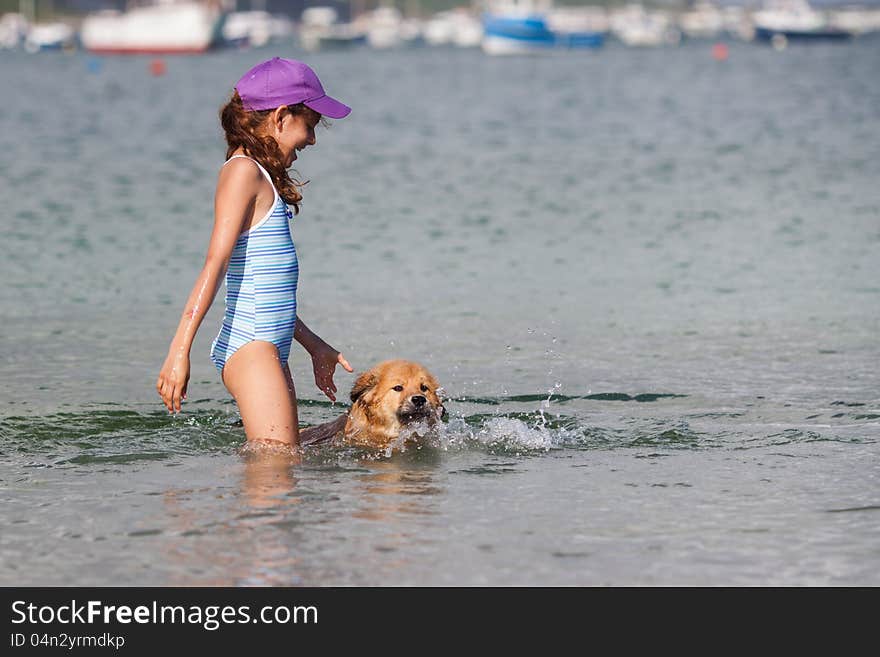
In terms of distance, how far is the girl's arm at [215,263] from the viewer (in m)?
6.05

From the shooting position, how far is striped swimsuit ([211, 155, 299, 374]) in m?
6.45

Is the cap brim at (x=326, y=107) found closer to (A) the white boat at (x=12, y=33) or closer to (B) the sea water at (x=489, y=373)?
(B) the sea water at (x=489, y=373)

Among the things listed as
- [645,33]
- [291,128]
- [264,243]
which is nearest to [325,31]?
[645,33]

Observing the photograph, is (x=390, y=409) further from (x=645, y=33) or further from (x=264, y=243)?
(x=645, y=33)

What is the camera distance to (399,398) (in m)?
7.65

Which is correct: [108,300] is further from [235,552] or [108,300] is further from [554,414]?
[235,552]

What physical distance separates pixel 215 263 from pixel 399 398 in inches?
70.2

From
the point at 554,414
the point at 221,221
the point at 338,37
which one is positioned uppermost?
the point at 338,37

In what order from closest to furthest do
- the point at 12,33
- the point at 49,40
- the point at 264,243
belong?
the point at 264,243 → the point at 49,40 → the point at 12,33

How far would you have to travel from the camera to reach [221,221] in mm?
6207

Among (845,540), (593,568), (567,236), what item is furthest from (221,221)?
(567,236)

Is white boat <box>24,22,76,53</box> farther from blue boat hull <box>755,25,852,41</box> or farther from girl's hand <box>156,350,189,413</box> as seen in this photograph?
girl's hand <box>156,350,189,413</box>

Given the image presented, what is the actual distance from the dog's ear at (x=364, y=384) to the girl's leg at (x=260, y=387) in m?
1.18
